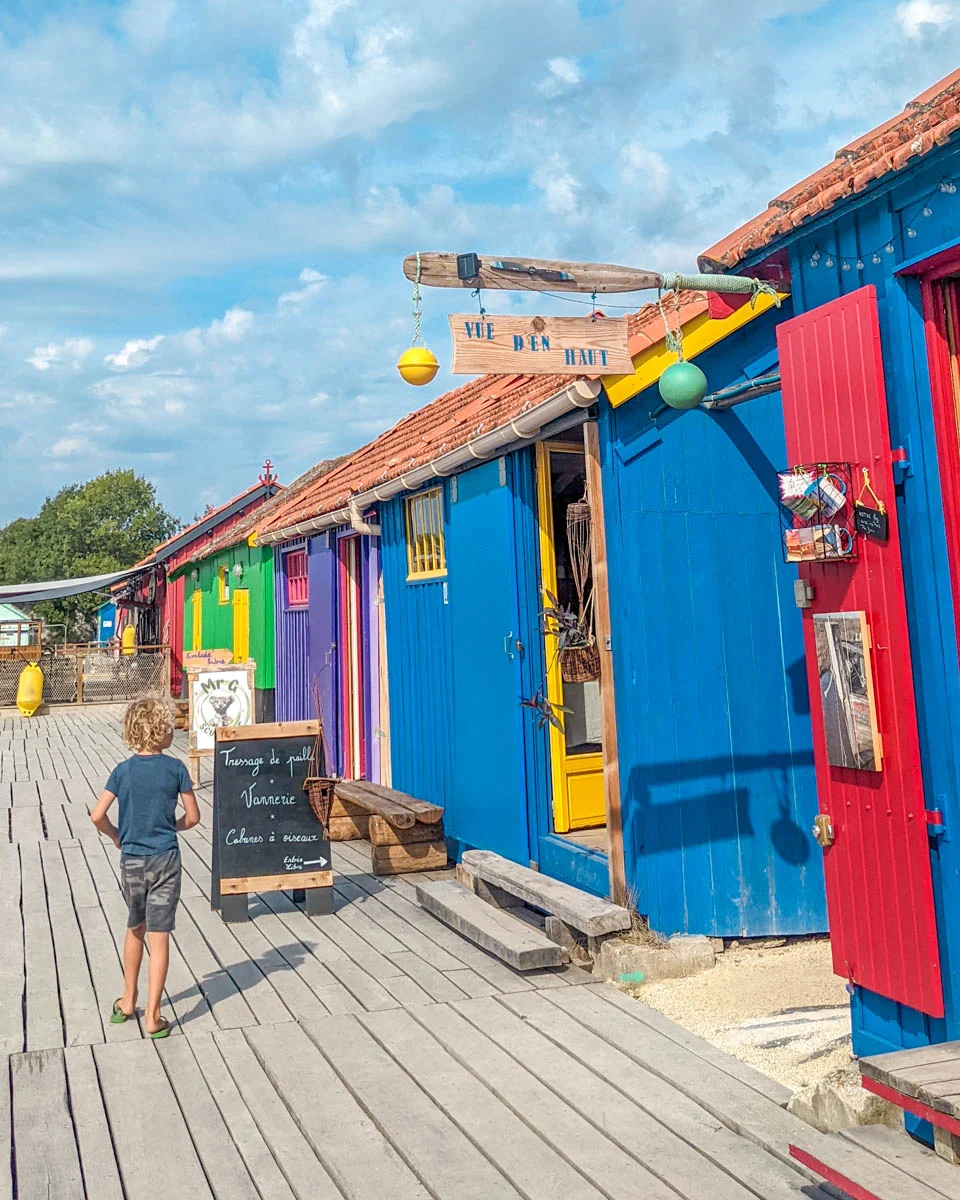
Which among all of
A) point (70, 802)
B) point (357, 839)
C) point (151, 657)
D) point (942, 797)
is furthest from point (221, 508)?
point (942, 797)

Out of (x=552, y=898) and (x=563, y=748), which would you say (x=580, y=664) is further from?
(x=552, y=898)

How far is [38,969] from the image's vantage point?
545 centimetres

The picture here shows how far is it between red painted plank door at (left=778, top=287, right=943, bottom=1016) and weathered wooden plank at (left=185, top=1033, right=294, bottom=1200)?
2017 millimetres

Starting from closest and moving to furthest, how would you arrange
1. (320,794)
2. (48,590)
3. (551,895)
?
(551,895), (320,794), (48,590)

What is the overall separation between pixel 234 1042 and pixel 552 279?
11.0ft

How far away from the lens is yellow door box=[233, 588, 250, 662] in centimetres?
1533

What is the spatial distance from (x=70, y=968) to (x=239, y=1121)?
7.32ft

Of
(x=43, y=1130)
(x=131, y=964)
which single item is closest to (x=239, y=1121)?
(x=43, y=1130)

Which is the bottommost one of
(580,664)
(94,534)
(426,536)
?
(580,664)

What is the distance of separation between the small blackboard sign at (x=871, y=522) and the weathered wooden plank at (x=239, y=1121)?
2711 mm

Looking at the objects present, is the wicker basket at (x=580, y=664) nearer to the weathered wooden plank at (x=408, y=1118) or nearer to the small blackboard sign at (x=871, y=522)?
the weathered wooden plank at (x=408, y=1118)

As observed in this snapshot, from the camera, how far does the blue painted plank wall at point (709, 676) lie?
541cm

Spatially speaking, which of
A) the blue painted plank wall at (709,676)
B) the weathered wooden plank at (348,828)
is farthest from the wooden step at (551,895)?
the weathered wooden plank at (348,828)

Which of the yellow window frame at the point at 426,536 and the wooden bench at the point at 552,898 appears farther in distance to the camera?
the yellow window frame at the point at 426,536
